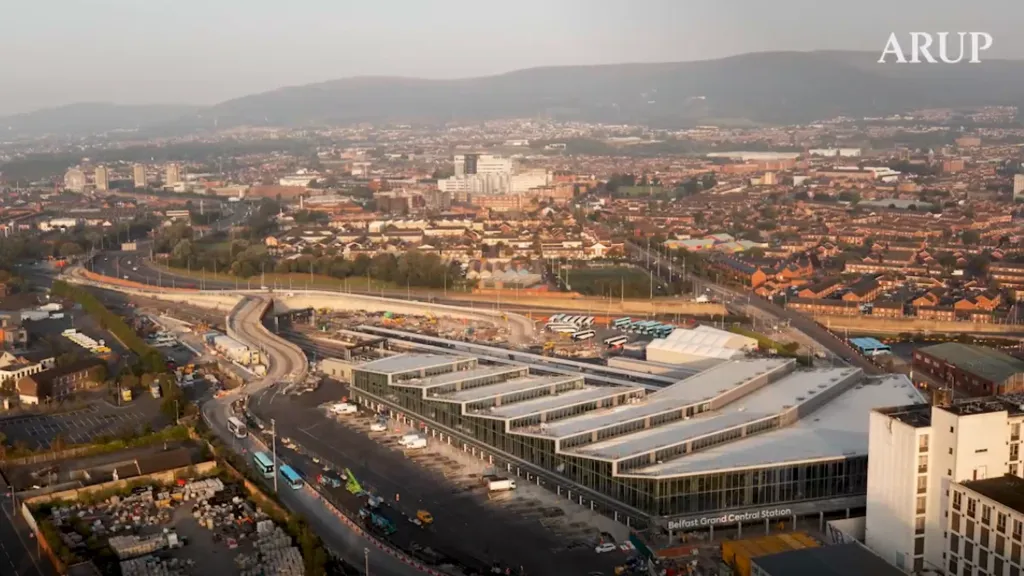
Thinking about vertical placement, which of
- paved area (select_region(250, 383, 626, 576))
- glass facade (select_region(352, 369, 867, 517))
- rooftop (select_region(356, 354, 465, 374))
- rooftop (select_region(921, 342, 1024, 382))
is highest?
rooftop (select_region(356, 354, 465, 374))

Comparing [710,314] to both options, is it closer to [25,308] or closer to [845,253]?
[845,253]

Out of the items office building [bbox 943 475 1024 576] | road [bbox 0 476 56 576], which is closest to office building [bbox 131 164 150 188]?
road [bbox 0 476 56 576]

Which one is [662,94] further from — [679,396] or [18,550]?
[18,550]

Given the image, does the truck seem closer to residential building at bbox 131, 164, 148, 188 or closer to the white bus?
the white bus

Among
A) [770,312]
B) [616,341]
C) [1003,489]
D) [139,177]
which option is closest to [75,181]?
[139,177]

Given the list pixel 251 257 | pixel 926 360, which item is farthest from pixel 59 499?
pixel 251 257

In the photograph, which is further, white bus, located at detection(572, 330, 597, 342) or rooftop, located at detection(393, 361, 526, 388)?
white bus, located at detection(572, 330, 597, 342)
